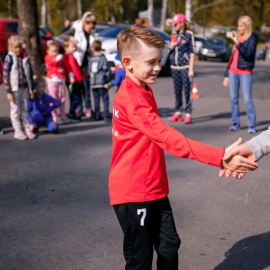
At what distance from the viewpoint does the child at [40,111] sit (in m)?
9.35

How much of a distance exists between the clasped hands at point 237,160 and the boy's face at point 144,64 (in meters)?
0.69

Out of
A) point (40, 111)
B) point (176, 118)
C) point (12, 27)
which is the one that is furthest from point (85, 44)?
point (12, 27)

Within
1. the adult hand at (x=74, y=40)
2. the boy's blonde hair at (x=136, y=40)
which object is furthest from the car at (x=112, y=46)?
the boy's blonde hair at (x=136, y=40)

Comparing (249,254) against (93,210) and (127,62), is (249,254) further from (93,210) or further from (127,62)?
(127,62)

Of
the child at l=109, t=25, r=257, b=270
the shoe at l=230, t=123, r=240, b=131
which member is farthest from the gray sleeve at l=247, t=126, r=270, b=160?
the shoe at l=230, t=123, r=240, b=131

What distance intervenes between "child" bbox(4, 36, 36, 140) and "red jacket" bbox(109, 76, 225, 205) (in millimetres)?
5748

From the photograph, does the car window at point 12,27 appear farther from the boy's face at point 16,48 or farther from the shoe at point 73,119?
the boy's face at point 16,48

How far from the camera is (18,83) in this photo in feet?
28.8

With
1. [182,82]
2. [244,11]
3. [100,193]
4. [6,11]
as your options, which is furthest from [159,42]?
[244,11]

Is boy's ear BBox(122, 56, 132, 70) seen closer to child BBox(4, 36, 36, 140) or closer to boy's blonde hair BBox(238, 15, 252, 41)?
child BBox(4, 36, 36, 140)

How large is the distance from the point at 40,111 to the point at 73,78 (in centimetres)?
147

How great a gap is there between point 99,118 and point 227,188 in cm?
505

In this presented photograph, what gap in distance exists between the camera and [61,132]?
9.64m

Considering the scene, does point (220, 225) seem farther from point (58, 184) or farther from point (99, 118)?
point (99, 118)
